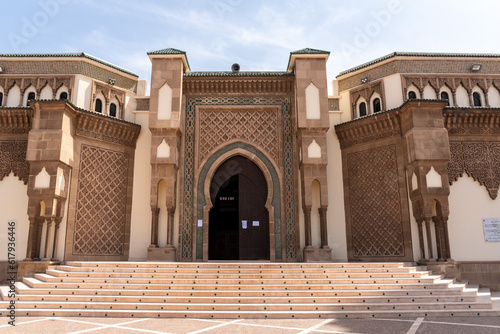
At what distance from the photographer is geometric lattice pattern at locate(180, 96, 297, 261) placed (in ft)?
34.7

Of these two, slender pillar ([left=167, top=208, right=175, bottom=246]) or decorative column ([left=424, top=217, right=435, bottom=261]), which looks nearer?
decorative column ([left=424, top=217, right=435, bottom=261])

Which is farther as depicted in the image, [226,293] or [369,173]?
[369,173]

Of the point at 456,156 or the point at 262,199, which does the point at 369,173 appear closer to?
the point at 456,156

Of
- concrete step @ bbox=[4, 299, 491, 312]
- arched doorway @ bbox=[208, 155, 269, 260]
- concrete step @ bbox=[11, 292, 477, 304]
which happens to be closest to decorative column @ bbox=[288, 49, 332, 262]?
arched doorway @ bbox=[208, 155, 269, 260]

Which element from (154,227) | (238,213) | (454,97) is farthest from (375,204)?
(154,227)

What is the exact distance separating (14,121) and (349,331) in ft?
32.0

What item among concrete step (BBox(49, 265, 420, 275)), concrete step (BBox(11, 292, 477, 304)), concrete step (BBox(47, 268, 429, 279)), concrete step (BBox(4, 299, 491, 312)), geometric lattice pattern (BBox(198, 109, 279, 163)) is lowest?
concrete step (BBox(4, 299, 491, 312))

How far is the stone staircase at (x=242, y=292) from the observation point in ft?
21.4

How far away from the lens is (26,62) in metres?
11.0

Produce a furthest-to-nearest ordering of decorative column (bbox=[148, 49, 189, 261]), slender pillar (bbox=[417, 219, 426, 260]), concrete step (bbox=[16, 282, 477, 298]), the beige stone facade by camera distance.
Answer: decorative column (bbox=[148, 49, 189, 261]) → the beige stone facade → slender pillar (bbox=[417, 219, 426, 260]) → concrete step (bbox=[16, 282, 477, 298])

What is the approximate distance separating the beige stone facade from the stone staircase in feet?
6.05

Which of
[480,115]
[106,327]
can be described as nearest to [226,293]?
[106,327]

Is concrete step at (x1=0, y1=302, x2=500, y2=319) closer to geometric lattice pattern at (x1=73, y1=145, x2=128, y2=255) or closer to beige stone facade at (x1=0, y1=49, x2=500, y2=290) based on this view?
beige stone facade at (x1=0, y1=49, x2=500, y2=290)

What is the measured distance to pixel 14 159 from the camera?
33.6ft
